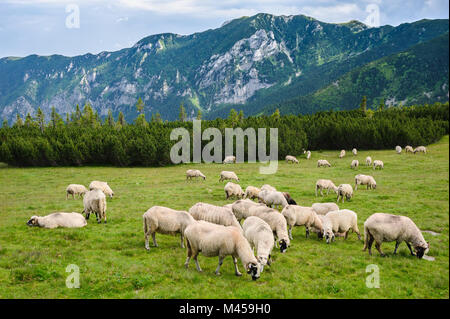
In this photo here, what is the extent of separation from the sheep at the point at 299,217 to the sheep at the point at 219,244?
250 inches

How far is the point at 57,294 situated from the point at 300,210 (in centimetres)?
1396

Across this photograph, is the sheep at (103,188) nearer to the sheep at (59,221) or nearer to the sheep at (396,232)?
the sheep at (59,221)

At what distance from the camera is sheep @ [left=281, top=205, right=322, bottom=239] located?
18859 millimetres

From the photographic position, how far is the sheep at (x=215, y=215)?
56.2 feet

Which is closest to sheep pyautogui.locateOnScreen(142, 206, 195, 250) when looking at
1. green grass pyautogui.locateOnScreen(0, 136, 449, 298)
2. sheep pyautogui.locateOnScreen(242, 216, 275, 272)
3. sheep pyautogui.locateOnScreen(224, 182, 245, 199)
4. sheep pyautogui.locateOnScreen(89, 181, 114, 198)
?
green grass pyautogui.locateOnScreen(0, 136, 449, 298)

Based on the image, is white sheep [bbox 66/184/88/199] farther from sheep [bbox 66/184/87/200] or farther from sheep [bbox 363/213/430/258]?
sheep [bbox 363/213/430/258]

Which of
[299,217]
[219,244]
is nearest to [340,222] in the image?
[299,217]

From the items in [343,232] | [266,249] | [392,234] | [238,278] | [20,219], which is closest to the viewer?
[238,278]

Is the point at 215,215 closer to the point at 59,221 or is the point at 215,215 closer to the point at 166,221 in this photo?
the point at 166,221

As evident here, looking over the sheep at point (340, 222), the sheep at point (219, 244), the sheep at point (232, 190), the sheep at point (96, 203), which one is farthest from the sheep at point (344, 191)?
the sheep at point (96, 203)

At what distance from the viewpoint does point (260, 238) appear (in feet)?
47.2
